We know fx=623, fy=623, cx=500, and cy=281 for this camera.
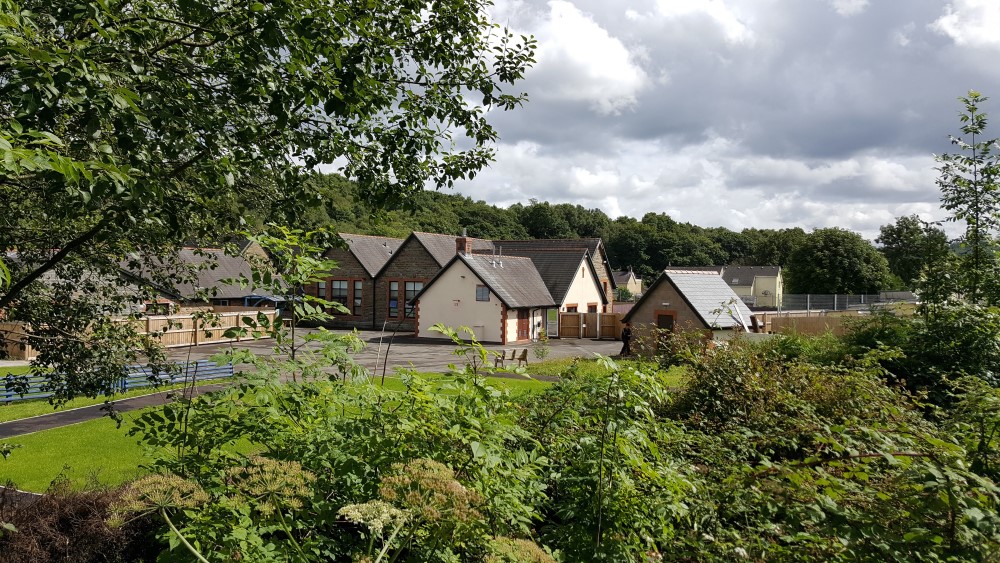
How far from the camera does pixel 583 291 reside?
→ 42.4 metres

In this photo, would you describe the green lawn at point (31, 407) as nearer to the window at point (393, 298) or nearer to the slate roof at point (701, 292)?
the slate roof at point (701, 292)

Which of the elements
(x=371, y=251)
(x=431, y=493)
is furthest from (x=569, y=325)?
(x=431, y=493)

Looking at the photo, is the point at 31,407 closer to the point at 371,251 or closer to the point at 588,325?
the point at 371,251

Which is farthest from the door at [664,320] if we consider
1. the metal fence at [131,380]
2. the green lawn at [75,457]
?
the green lawn at [75,457]

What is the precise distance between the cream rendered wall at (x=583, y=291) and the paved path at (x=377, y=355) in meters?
3.77

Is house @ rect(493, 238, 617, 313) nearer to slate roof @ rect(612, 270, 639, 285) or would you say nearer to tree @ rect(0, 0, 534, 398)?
tree @ rect(0, 0, 534, 398)

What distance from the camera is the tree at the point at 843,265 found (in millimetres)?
62281

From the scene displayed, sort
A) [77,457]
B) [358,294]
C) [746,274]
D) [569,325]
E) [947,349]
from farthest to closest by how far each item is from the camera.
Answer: [746,274] < [358,294] < [569,325] < [77,457] < [947,349]

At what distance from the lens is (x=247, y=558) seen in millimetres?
2598

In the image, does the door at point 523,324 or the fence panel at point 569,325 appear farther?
the fence panel at point 569,325

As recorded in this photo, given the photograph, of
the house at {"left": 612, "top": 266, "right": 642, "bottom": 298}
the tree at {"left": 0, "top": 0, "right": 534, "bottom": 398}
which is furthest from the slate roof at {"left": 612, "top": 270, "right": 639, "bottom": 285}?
the tree at {"left": 0, "top": 0, "right": 534, "bottom": 398}

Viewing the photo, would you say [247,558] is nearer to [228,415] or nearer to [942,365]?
[228,415]

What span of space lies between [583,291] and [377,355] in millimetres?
38407

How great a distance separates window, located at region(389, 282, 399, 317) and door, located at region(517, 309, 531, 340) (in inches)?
372
